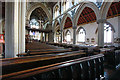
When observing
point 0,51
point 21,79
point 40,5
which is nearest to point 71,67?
point 21,79

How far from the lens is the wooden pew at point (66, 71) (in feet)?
2.73

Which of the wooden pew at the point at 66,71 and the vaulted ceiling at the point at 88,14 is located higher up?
the vaulted ceiling at the point at 88,14

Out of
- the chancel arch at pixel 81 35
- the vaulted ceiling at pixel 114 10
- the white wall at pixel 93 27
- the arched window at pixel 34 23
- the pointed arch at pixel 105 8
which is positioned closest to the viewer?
the pointed arch at pixel 105 8

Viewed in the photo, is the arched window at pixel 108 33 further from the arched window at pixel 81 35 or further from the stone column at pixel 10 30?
the stone column at pixel 10 30

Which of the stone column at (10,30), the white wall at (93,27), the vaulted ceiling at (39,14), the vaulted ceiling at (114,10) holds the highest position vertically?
the vaulted ceiling at (39,14)

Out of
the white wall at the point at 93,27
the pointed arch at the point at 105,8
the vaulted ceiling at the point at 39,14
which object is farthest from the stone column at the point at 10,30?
the vaulted ceiling at the point at 39,14

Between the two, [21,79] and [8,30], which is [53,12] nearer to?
[8,30]

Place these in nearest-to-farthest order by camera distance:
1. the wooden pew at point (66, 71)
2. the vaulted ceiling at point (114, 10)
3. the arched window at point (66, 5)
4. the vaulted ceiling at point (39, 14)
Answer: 1. the wooden pew at point (66, 71)
2. the vaulted ceiling at point (114, 10)
3. the arched window at point (66, 5)
4. the vaulted ceiling at point (39, 14)

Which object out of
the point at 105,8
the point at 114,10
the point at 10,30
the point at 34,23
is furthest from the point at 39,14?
the point at 10,30

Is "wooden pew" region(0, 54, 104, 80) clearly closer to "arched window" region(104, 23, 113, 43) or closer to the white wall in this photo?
the white wall

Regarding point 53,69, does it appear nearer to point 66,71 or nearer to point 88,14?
point 66,71

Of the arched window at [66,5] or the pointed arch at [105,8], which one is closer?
the pointed arch at [105,8]

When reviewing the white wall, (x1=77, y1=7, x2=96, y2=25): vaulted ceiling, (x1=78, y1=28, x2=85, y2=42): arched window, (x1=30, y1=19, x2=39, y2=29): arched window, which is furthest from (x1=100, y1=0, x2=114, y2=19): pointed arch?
(x1=30, y1=19, x2=39, y2=29): arched window

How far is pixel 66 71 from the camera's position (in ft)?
4.08
